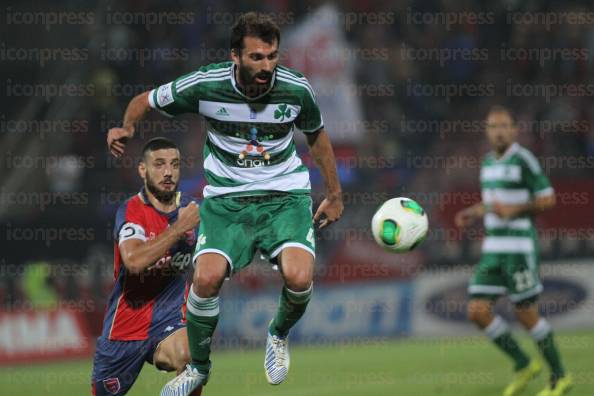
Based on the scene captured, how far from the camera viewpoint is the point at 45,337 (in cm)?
1267

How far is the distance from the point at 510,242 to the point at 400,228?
3310 millimetres

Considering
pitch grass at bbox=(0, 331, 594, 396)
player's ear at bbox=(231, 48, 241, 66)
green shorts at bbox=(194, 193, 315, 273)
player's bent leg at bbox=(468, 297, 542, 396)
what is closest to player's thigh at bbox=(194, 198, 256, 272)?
green shorts at bbox=(194, 193, 315, 273)

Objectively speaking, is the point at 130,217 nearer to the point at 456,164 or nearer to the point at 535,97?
the point at 456,164

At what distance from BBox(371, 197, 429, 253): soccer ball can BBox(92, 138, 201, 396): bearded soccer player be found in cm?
126

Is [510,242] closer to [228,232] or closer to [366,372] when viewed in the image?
[366,372]

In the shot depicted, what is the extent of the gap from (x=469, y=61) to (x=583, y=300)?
171 inches

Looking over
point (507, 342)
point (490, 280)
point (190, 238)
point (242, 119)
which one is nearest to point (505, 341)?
point (507, 342)

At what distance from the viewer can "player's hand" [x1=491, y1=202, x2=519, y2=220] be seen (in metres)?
9.62

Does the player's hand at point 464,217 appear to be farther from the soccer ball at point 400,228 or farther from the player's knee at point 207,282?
the player's knee at point 207,282

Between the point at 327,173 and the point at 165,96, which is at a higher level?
the point at 165,96

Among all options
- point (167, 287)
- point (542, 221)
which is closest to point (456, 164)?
point (542, 221)

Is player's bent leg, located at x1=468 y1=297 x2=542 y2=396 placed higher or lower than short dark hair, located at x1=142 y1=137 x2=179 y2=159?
lower

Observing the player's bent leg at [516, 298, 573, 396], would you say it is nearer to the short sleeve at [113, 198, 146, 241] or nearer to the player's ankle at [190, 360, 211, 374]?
the player's ankle at [190, 360, 211, 374]

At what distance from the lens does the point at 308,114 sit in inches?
254
